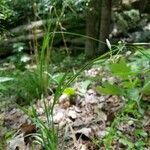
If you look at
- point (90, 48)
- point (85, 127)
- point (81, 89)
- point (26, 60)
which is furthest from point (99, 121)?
point (26, 60)

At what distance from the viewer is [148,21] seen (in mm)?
7594

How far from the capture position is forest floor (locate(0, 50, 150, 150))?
2246 millimetres

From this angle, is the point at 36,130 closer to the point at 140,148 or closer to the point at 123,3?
the point at 140,148

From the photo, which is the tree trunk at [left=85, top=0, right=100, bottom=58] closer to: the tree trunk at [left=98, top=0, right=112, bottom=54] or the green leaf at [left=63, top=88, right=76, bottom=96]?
the tree trunk at [left=98, top=0, right=112, bottom=54]

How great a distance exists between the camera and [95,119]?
252 centimetres

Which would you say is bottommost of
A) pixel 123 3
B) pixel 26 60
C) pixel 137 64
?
Result: pixel 26 60

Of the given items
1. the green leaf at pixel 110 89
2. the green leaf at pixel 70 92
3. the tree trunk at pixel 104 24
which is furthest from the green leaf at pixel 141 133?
the tree trunk at pixel 104 24

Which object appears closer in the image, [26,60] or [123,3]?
[26,60]

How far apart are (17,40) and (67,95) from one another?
5054 mm

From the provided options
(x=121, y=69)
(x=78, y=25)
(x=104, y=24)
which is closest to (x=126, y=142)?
(x=121, y=69)

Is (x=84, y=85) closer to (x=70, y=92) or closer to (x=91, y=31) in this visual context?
(x=70, y=92)

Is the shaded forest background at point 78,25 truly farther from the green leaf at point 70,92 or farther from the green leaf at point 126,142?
the green leaf at point 126,142

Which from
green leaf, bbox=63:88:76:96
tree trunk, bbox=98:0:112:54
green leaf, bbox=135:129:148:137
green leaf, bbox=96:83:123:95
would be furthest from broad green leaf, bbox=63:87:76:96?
tree trunk, bbox=98:0:112:54

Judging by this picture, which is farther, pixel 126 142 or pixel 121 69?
pixel 121 69
